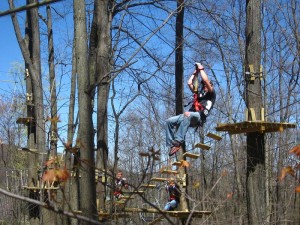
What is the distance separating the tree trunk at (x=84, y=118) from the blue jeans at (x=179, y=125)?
234cm

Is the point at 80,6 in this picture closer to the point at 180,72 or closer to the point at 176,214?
the point at 176,214

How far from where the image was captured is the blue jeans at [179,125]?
8469 millimetres

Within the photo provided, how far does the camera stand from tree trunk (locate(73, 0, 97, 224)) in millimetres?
6355

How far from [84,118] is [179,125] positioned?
101 inches

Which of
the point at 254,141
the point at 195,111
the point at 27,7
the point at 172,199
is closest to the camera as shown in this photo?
the point at 27,7

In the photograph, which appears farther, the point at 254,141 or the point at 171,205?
the point at 171,205

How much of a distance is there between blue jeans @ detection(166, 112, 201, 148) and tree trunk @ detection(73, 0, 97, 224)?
2.34 metres

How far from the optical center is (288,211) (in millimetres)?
10219

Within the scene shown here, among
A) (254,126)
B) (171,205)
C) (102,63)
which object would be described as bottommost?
(171,205)

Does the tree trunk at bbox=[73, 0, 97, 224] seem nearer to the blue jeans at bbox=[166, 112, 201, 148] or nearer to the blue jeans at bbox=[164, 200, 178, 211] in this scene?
the blue jeans at bbox=[166, 112, 201, 148]

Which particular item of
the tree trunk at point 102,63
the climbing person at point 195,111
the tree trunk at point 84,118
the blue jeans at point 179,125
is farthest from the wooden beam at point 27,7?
the blue jeans at point 179,125

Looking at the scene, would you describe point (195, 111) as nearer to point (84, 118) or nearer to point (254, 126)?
point (254, 126)

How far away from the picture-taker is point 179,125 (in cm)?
868

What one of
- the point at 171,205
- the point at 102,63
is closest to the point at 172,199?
the point at 171,205
